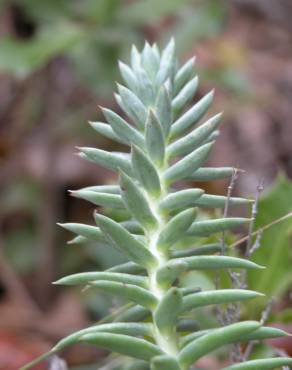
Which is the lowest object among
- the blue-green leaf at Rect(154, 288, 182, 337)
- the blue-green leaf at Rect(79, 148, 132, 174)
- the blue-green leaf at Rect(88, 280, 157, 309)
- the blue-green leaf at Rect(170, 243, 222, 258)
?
the blue-green leaf at Rect(154, 288, 182, 337)

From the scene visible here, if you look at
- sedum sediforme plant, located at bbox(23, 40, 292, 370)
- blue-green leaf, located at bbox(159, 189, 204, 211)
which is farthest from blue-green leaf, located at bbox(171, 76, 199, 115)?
blue-green leaf, located at bbox(159, 189, 204, 211)

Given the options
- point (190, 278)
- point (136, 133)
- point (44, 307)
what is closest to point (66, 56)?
point (44, 307)

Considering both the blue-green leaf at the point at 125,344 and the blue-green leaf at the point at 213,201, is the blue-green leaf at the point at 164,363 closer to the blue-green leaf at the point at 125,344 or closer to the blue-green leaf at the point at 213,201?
the blue-green leaf at the point at 125,344

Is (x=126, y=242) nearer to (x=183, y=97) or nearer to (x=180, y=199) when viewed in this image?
(x=180, y=199)

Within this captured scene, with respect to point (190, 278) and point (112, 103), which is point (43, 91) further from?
point (190, 278)

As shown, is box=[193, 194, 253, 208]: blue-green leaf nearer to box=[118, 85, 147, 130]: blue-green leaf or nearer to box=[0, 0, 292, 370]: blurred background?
box=[118, 85, 147, 130]: blue-green leaf

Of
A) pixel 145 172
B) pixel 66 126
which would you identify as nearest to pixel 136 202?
pixel 145 172
